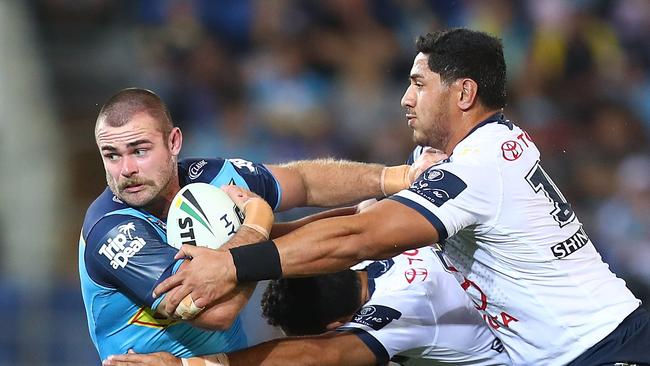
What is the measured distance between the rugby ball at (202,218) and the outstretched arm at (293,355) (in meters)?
0.56

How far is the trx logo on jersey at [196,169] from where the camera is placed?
5.58 metres

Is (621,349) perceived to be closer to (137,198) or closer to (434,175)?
(434,175)

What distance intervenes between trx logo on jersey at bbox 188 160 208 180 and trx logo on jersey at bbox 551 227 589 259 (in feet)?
6.07

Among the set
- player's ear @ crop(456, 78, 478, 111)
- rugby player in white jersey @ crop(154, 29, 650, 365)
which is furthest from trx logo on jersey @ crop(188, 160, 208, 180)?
player's ear @ crop(456, 78, 478, 111)

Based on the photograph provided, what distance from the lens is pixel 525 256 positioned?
5199 mm

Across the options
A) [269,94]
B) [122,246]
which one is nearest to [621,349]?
[122,246]

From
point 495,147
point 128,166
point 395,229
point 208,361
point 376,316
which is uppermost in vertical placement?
point 495,147

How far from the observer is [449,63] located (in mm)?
5430

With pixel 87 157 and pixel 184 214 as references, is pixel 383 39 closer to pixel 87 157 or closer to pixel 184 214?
pixel 87 157

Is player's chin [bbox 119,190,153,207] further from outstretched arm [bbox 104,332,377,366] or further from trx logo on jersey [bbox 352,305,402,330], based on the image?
trx logo on jersey [bbox 352,305,402,330]

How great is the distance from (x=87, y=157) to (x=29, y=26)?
2185 mm

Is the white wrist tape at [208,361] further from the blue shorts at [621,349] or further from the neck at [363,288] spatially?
the blue shorts at [621,349]

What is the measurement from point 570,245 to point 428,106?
991mm

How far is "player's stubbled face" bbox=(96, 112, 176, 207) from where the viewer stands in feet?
16.6
